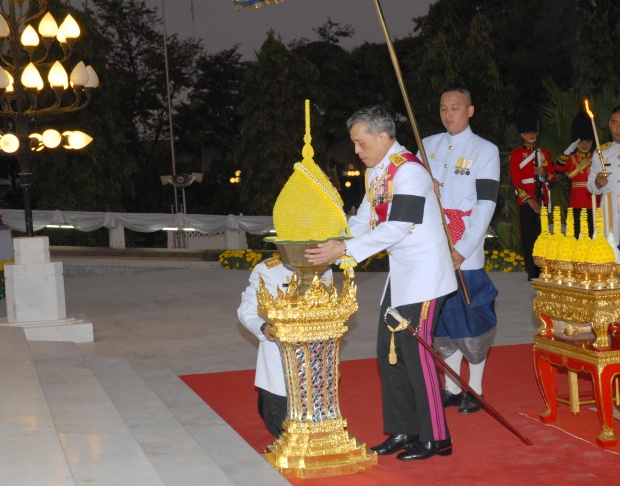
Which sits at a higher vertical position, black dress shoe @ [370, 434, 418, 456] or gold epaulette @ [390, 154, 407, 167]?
gold epaulette @ [390, 154, 407, 167]

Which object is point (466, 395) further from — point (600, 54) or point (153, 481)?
point (600, 54)

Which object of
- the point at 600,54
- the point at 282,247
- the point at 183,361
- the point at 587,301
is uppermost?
the point at 600,54

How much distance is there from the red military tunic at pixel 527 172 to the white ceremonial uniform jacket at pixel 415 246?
6.78 metres

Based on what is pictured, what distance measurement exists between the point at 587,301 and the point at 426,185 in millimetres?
1009

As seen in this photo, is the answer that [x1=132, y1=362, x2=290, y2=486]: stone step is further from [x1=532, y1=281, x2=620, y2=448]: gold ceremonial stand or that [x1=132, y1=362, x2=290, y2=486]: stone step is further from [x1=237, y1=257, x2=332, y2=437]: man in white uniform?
[x1=532, y1=281, x2=620, y2=448]: gold ceremonial stand

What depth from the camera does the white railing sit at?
1800cm

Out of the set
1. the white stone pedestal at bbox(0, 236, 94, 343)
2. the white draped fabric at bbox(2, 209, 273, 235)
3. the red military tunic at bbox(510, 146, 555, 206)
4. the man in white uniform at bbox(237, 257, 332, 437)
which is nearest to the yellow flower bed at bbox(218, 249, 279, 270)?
the white draped fabric at bbox(2, 209, 273, 235)

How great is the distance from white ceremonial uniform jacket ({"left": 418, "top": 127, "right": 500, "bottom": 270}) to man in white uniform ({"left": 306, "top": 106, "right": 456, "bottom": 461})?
2.82ft

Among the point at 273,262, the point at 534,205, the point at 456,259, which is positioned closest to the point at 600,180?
the point at 456,259

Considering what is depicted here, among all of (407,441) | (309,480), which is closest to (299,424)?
(309,480)

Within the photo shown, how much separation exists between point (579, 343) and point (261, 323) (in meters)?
1.58

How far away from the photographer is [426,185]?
4.50 metres

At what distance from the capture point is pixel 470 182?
5625 millimetres

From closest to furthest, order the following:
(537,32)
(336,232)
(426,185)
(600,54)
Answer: (336,232) → (426,185) → (600,54) → (537,32)
